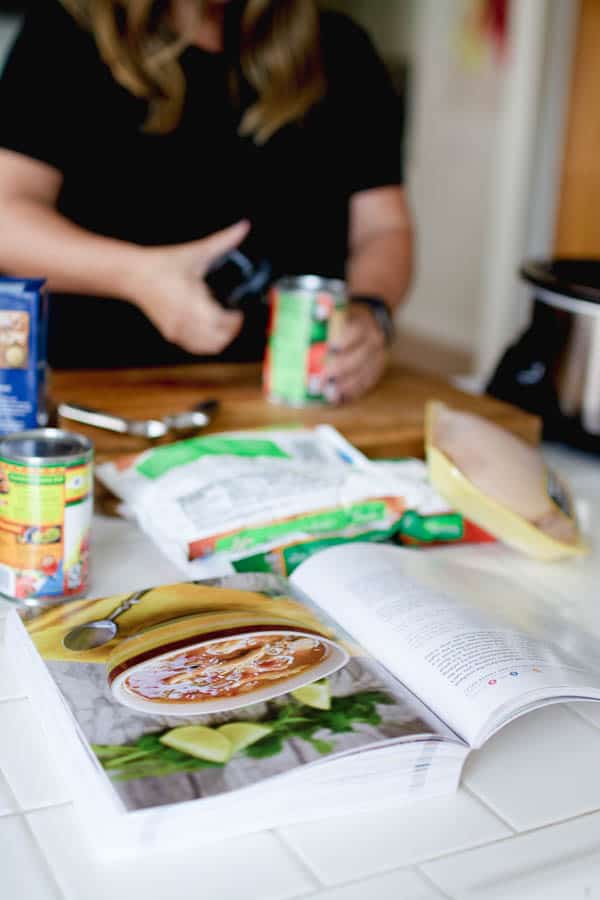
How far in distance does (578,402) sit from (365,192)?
1.96 ft

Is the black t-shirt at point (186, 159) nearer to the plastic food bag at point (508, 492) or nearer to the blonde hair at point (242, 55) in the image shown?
the blonde hair at point (242, 55)

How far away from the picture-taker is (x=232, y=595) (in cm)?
81

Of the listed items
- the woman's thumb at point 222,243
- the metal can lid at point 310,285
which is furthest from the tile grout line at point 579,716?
the woman's thumb at point 222,243

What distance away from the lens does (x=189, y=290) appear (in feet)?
4.38

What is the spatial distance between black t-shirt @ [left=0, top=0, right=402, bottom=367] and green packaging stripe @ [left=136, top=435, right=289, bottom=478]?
50 centimetres

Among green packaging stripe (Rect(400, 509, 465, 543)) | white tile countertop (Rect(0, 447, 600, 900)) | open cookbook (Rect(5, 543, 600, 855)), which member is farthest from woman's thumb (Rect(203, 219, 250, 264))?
white tile countertop (Rect(0, 447, 600, 900))

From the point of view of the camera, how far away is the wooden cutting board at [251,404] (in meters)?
1.24

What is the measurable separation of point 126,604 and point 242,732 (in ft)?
0.62

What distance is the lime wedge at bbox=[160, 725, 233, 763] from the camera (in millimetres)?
609

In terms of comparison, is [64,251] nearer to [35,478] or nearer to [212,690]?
[35,478]

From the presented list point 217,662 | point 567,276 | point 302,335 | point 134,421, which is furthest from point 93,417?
A: point 567,276

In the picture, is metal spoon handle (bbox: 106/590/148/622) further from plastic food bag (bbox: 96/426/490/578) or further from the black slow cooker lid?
the black slow cooker lid

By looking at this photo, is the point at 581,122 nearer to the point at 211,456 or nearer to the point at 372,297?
the point at 372,297

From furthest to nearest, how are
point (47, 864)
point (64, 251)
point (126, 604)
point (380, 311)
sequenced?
point (380, 311) → point (64, 251) → point (126, 604) → point (47, 864)
